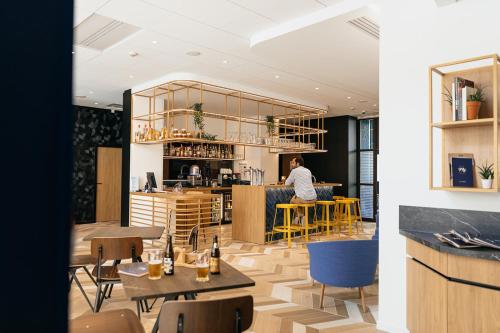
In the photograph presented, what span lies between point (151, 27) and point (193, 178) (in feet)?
20.0

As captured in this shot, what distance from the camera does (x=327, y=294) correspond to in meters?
4.78

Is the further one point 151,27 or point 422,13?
point 151,27

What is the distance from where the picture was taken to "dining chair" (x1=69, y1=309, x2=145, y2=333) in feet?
6.92

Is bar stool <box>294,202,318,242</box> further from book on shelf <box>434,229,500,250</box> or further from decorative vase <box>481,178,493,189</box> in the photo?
decorative vase <box>481,178,493,189</box>

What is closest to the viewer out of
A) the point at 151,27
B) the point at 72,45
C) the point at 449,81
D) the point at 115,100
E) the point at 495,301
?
the point at 72,45

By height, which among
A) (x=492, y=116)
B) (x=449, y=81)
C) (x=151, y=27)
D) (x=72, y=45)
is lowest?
(x=72, y=45)

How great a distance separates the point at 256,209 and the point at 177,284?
561cm

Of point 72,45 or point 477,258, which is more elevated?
point 72,45

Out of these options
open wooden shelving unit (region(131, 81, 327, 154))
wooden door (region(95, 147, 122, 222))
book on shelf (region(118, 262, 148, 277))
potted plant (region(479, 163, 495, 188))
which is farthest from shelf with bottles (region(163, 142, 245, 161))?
potted plant (region(479, 163, 495, 188))

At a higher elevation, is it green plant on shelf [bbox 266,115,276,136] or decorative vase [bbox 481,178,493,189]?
green plant on shelf [bbox 266,115,276,136]

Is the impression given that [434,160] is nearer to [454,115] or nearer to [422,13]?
[454,115]

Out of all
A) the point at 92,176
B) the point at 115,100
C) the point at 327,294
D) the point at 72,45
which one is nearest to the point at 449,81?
the point at 327,294

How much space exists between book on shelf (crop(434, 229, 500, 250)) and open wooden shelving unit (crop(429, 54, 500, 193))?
361 millimetres

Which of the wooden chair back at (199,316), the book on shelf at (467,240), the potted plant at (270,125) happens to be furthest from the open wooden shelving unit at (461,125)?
the potted plant at (270,125)
